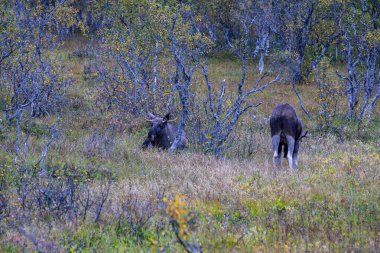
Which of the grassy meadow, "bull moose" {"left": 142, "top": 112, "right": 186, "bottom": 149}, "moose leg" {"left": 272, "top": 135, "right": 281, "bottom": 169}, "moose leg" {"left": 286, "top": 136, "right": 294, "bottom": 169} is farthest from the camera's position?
"bull moose" {"left": 142, "top": 112, "right": 186, "bottom": 149}

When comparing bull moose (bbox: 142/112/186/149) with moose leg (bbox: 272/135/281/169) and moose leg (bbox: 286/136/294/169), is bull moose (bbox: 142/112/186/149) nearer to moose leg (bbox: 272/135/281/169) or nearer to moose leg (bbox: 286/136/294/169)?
moose leg (bbox: 272/135/281/169)

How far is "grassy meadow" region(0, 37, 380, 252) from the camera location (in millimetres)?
7047

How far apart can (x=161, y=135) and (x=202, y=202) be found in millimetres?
8039

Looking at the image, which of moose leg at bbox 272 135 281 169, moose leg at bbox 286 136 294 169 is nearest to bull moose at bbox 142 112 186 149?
moose leg at bbox 272 135 281 169

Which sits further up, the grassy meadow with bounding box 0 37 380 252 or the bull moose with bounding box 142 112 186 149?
the grassy meadow with bounding box 0 37 380 252

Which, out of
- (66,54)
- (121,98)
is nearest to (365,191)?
(121,98)

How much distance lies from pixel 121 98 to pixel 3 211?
520 inches

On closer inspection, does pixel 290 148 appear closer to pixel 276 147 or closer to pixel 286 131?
pixel 276 147

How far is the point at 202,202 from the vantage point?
9.02 meters

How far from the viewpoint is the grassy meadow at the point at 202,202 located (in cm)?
705

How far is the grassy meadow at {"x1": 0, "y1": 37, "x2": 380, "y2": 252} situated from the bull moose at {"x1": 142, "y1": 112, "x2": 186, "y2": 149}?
60 centimetres

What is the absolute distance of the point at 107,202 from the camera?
344 inches

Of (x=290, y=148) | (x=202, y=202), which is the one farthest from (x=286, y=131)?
(x=202, y=202)

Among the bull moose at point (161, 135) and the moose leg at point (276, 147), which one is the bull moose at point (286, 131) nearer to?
the moose leg at point (276, 147)
